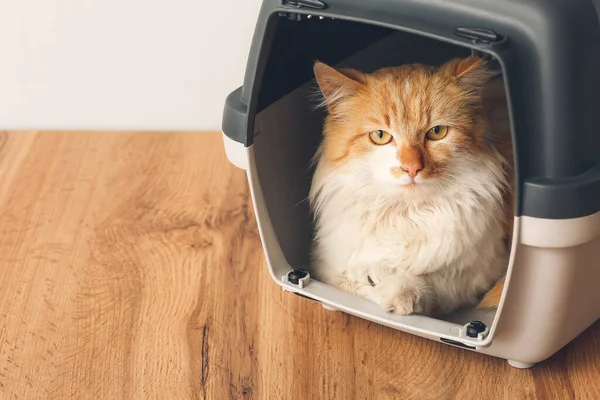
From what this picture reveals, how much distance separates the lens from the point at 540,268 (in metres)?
1.24

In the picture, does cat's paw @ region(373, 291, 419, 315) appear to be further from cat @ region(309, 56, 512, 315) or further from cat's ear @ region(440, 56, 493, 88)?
cat's ear @ region(440, 56, 493, 88)

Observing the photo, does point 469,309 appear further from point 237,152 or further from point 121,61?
point 121,61

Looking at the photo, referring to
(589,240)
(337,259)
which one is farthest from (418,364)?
(589,240)

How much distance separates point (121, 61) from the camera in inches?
85.8

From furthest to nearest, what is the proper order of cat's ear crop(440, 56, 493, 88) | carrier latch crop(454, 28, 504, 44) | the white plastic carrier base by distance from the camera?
cat's ear crop(440, 56, 493, 88), the white plastic carrier base, carrier latch crop(454, 28, 504, 44)

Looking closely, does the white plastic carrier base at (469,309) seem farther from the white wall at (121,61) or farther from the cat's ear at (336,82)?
the white wall at (121,61)

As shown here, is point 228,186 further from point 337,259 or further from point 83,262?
point 337,259

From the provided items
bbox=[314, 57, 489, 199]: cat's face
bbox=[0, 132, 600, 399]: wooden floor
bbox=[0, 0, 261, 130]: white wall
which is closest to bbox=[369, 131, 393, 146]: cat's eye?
bbox=[314, 57, 489, 199]: cat's face

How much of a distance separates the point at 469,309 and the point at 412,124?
1.24ft

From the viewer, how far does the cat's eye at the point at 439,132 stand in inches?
53.9

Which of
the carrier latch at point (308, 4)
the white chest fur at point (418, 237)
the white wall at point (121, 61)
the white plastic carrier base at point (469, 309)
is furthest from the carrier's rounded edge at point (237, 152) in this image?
the white wall at point (121, 61)

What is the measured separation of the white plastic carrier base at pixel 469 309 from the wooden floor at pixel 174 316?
69 millimetres

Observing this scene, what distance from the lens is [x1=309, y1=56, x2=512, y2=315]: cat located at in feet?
4.46

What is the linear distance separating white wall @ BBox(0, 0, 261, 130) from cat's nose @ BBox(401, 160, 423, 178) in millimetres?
918
